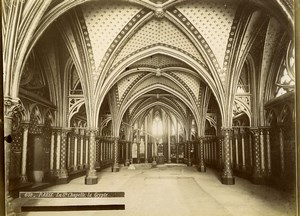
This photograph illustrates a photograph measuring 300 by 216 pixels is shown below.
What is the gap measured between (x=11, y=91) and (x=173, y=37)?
856 cm

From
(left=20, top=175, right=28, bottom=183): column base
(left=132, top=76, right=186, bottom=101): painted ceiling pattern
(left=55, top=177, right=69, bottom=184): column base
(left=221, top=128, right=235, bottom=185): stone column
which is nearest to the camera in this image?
(left=20, top=175, right=28, bottom=183): column base

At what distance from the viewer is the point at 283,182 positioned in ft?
38.3

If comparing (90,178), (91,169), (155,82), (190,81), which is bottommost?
(90,178)

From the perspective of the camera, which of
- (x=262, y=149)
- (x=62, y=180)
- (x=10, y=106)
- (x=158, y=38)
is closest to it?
(x=10, y=106)

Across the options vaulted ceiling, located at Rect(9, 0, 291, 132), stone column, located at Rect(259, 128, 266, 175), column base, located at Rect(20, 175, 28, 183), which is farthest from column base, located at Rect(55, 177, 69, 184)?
stone column, located at Rect(259, 128, 266, 175)

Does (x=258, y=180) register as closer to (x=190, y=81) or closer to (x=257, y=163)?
(x=257, y=163)

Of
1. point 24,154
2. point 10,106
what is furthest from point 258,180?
point 10,106

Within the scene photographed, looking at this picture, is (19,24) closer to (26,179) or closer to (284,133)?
(26,179)

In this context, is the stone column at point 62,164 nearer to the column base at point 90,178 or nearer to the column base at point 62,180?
the column base at point 62,180

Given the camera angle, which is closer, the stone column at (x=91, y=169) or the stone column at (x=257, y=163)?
the stone column at (x=91, y=169)

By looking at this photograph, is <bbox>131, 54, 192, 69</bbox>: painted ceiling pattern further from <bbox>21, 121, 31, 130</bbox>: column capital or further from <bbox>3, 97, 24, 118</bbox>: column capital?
<bbox>3, 97, 24, 118</bbox>: column capital

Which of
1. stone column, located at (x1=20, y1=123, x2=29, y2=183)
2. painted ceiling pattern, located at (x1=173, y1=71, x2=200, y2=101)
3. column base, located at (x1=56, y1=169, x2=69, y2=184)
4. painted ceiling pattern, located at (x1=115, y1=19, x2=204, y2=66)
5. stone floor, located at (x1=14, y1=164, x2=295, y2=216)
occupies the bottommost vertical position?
stone floor, located at (x1=14, y1=164, x2=295, y2=216)

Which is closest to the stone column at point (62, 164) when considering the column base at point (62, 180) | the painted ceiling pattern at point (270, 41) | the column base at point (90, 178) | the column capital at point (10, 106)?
the column base at point (62, 180)

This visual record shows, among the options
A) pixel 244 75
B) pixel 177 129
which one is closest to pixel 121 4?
pixel 244 75
